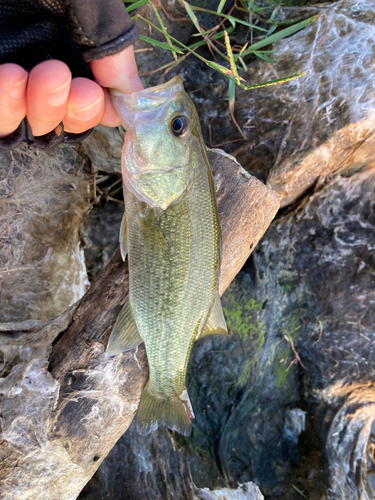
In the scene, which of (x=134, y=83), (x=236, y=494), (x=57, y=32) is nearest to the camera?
(x=57, y=32)

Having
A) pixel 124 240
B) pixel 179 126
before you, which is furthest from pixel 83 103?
pixel 124 240

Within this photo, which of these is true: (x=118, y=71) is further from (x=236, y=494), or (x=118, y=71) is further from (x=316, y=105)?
(x=236, y=494)

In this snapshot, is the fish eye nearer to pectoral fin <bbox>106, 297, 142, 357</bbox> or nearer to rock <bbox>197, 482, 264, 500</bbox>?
pectoral fin <bbox>106, 297, 142, 357</bbox>

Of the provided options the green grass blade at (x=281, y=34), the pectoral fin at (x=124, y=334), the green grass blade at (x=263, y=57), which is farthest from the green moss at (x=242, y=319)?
the green grass blade at (x=281, y=34)

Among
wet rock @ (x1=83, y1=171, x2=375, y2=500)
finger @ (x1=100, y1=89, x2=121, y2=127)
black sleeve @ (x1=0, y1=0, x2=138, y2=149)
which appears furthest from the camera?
wet rock @ (x1=83, y1=171, x2=375, y2=500)

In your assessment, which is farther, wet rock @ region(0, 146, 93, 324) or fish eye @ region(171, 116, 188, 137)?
wet rock @ region(0, 146, 93, 324)

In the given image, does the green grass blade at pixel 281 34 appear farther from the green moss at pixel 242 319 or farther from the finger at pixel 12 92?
the green moss at pixel 242 319

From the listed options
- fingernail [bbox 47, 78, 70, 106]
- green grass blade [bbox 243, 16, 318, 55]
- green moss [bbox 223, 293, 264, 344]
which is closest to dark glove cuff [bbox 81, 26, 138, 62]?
fingernail [bbox 47, 78, 70, 106]
